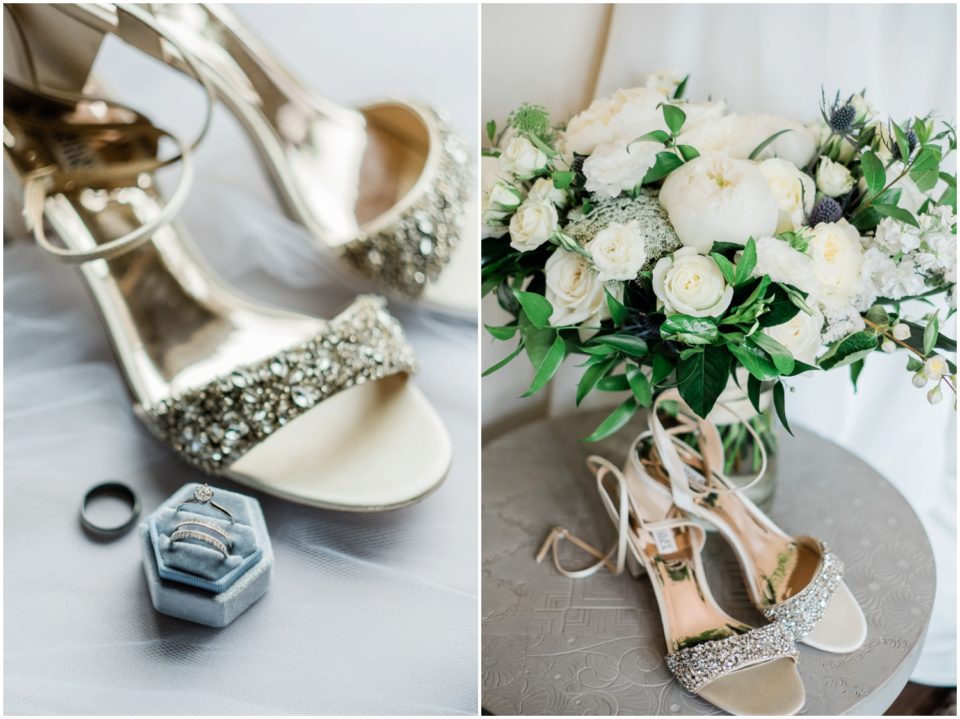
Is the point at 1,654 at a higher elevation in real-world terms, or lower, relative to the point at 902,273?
lower

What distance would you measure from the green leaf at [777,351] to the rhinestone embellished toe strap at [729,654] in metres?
0.20

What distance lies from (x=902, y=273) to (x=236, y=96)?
69 centimetres

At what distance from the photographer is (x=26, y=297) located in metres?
0.80

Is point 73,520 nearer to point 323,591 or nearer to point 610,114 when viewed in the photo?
point 323,591

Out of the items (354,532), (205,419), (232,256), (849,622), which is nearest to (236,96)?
(232,256)

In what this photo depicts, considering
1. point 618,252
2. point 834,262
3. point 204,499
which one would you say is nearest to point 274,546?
point 204,499

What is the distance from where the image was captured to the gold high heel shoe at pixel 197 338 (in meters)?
0.62

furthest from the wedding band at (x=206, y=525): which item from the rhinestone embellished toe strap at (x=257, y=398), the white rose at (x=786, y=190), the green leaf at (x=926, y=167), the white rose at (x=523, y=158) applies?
the green leaf at (x=926, y=167)

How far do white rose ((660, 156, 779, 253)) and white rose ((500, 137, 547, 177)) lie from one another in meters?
0.10

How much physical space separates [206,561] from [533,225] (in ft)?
1.03

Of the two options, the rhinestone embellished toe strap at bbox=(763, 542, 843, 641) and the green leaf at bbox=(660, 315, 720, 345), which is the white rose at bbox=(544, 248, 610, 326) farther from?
the rhinestone embellished toe strap at bbox=(763, 542, 843, 641)

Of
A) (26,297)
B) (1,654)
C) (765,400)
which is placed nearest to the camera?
(1,654)

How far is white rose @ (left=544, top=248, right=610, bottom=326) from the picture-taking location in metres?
0.53

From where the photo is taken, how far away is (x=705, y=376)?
53cm
